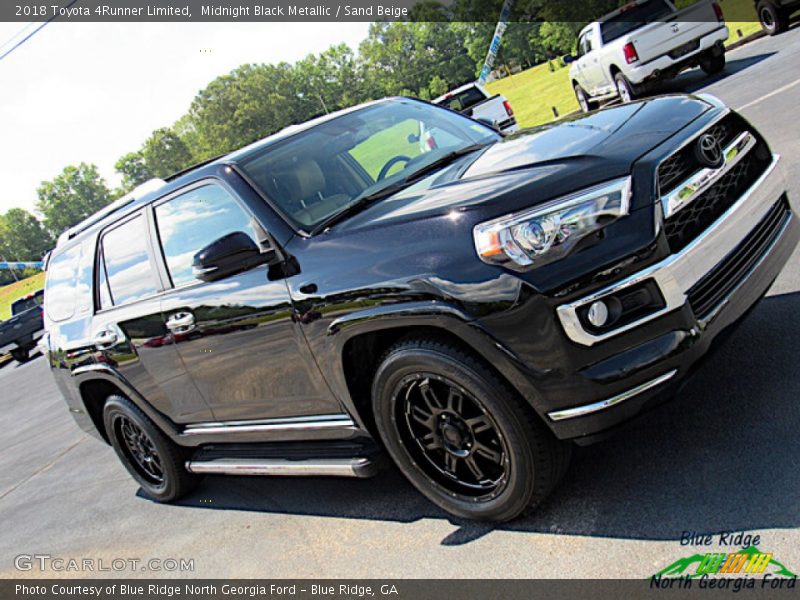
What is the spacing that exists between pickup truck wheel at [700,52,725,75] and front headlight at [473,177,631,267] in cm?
1501

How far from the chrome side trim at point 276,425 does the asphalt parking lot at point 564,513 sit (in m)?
0.59

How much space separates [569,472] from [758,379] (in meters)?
1.04

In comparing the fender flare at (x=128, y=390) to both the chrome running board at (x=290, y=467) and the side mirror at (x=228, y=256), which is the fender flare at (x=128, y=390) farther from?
the side mirror at (x=228, y=256)

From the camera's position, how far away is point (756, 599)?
2.58 m

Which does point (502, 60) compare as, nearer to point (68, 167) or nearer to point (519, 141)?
point (519, 141)

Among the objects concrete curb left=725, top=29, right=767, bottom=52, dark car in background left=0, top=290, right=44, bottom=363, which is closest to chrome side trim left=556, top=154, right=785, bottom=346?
concrete curb left=725, top=29, right=767, bottom=52

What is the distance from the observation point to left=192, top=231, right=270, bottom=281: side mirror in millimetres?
3791

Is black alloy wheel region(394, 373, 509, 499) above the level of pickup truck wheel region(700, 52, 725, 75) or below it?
above

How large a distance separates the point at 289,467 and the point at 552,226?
207cm

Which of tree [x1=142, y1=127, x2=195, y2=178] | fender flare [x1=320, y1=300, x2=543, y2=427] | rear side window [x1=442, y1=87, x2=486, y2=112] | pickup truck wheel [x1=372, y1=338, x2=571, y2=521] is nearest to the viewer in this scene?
fender flare [x1=320, y1=300, x2=543, y2=427]

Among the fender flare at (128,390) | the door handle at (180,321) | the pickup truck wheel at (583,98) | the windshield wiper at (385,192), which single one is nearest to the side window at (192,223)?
the door handle at (180,321)

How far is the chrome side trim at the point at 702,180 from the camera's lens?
314 centimetres

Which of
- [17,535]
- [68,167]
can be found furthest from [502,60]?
[68,167]

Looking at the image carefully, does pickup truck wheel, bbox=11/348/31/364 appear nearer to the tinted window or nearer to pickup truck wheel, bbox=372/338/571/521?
the tinted window
